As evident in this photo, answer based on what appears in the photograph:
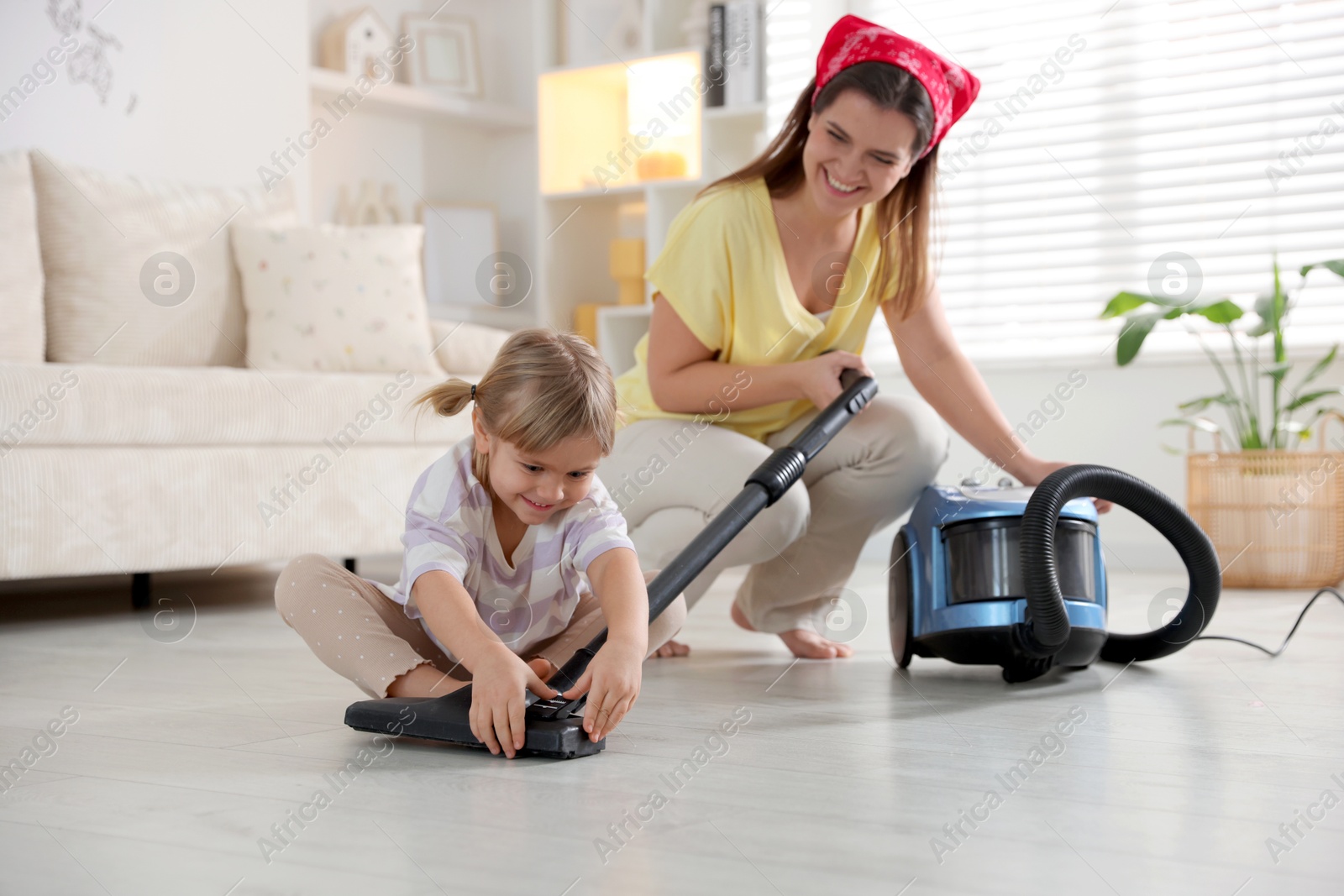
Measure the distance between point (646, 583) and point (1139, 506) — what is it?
565 mm

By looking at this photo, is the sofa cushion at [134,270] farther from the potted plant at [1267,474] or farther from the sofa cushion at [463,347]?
the potted plant at [1267,474]

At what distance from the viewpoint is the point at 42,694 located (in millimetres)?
1376

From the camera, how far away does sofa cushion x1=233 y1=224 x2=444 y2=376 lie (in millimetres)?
2648

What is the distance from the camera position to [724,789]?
94 centimetres

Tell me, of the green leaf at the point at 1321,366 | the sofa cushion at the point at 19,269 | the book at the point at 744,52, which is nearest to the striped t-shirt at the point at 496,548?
the sofa cushion at the point at 19,269

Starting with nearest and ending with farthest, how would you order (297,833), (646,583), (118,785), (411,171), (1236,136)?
(297,833) < (118,785) < (646,583) < (1236,136) < (411,171)

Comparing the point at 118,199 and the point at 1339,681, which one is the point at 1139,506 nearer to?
the point at 1339,681

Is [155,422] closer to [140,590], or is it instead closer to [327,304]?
[140,590]

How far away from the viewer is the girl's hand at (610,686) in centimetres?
102

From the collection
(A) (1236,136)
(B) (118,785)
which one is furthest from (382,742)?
(A) (1236,136)

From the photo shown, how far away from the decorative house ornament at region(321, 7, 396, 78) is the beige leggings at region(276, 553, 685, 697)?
256cm

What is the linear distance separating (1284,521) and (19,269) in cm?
262

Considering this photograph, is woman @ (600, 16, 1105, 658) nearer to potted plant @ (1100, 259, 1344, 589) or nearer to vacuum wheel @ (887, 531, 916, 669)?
vacuum wheel @ (887, 531, 916, 669)

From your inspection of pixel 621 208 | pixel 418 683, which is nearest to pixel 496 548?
pixel 418 683
